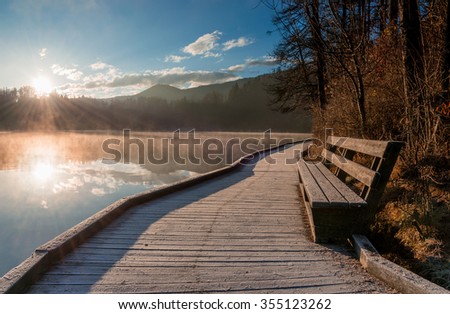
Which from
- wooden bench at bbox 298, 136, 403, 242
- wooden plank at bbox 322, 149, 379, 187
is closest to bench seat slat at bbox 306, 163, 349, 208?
wooden bench at bbox 298, 136, 403, 242

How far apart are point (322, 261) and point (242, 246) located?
76 cm

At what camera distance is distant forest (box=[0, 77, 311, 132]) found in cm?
8256

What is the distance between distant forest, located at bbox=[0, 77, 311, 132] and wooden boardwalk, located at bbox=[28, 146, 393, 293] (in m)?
67.3

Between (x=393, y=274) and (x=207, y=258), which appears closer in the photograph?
(x=393, y=274)

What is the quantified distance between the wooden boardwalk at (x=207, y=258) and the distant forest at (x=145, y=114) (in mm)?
67261

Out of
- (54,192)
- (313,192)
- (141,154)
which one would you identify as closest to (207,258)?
(313,192)

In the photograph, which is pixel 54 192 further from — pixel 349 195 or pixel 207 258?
pixel 349 195

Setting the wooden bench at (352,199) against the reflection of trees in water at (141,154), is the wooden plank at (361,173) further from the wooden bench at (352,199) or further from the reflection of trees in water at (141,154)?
the reflection of trees in water at (141,154)

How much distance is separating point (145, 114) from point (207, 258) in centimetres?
10104

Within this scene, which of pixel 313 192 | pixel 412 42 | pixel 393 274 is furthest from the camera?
pixel 412 42

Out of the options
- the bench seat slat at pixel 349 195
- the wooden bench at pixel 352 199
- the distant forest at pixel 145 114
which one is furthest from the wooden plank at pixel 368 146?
the distant forest at pixel 145 114

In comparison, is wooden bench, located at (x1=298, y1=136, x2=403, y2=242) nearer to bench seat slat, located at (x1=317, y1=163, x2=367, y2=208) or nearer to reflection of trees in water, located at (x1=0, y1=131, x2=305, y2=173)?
bench seat slat, located at (x1=317, y1=163, x2=367, y2=208)

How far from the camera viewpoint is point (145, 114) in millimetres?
99312

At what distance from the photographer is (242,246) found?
300 cm
